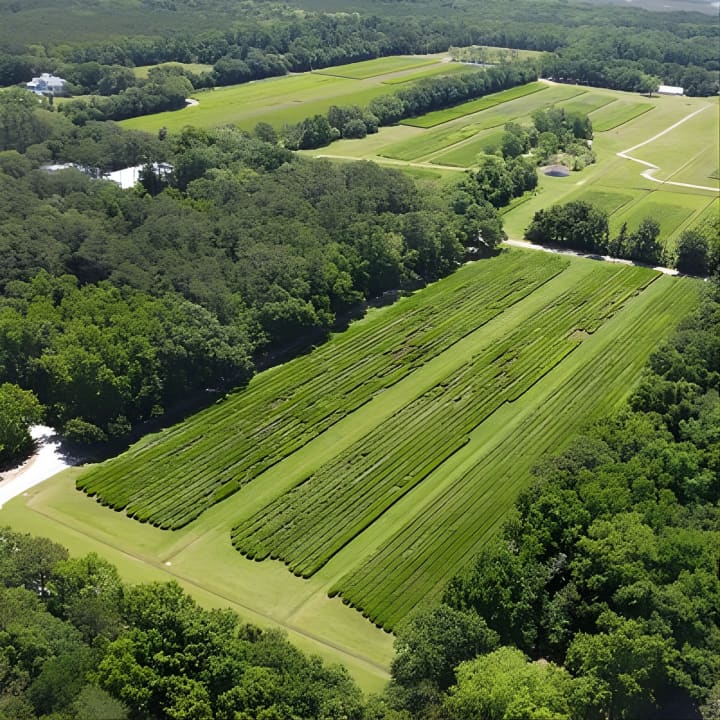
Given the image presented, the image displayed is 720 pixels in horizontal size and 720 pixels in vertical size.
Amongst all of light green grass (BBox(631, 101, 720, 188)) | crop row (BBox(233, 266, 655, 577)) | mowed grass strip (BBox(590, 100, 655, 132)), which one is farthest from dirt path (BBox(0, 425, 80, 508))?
mowed grass strip (BBox(590, 100, 655, 132))

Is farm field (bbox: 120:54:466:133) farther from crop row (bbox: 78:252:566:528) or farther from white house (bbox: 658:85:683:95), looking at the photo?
crop row (bbox: 78:252:566:528)

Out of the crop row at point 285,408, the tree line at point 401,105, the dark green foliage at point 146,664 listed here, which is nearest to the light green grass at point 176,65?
the tree line at point 401,105

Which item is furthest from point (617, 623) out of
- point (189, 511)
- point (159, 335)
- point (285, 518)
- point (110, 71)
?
point (110, 71)

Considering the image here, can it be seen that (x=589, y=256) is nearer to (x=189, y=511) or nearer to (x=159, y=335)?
(x=159, y=335)

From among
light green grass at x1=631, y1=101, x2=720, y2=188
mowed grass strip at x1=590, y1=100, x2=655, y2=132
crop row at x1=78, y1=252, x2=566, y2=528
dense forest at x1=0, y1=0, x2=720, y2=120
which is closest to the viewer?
crop row at x1=78, y1=252, x2=566, y2=528

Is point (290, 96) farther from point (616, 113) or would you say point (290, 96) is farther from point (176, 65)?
point (616, 113)

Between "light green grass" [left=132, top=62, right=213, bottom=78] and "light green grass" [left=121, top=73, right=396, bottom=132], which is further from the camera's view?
"light green grass" [left=132, top=62, right=213, bottom=78]

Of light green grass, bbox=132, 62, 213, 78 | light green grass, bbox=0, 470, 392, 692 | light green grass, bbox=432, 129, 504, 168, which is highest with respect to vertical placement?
light green grass, bbox=132, 62, 213, 78
